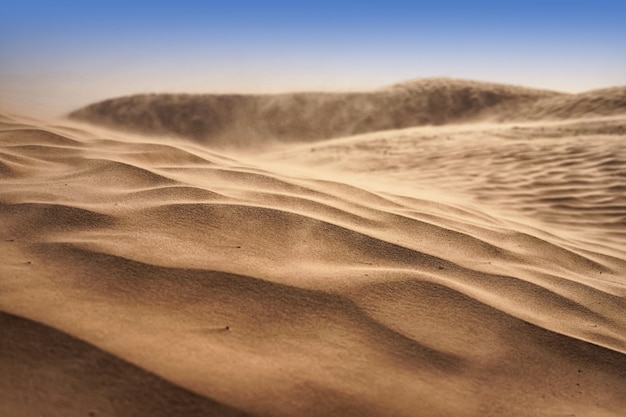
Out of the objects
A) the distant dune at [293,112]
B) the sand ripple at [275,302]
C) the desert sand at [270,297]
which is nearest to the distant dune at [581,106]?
the distant dune at [293,112]

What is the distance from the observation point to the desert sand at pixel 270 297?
1.07 m

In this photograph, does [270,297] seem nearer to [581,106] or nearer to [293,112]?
[581,106]

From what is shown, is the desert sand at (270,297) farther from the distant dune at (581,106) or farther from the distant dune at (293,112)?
the distant dune at (293,112)

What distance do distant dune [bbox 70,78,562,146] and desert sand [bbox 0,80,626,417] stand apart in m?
11.2

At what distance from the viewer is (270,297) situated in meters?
1.42

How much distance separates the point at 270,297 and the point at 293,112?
13965 mm

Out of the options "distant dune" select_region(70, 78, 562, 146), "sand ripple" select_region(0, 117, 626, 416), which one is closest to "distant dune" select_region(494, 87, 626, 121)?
"distant dune" select_region(70, 78, 562, 146)

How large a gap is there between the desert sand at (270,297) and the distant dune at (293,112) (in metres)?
11.2

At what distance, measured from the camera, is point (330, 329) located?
1.33 metres

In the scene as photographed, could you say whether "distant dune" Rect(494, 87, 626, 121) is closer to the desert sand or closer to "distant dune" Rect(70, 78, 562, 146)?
"distant dune" Rect(70, 78, 562, 146)

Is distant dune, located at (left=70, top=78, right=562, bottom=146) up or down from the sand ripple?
up

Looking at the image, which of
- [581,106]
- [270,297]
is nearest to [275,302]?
[270,297]

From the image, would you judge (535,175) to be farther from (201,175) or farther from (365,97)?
(365,97)

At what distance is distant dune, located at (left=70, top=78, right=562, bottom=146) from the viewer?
14.1 metres
